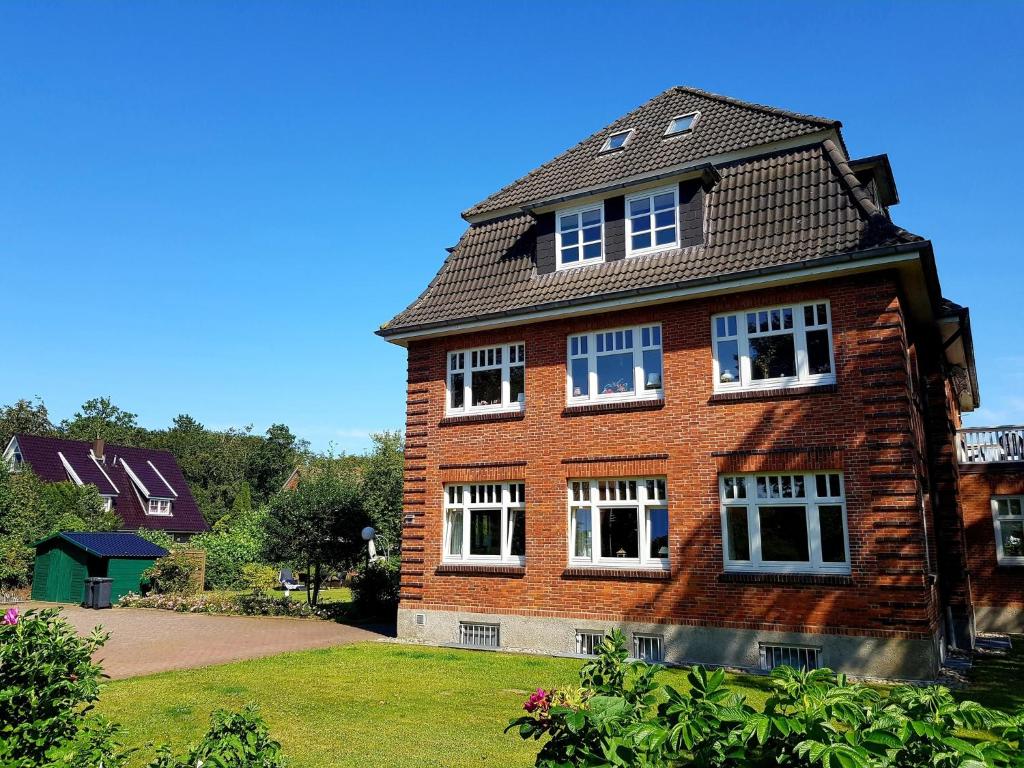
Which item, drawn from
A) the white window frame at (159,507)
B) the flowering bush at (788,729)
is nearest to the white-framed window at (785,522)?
the flowering bush at (788,729)

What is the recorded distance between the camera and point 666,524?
14422mm

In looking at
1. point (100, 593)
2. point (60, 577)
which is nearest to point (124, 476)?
point (60, 577)

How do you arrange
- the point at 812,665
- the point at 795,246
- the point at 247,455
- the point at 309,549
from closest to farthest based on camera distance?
the point at 812,665 < the point at 795,246 < the point at 309,549 < the point at 247,455

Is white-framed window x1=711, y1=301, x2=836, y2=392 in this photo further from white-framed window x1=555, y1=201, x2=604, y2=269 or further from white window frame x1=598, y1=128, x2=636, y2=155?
white window frame x1=598, y1=128, x2=636, y2=155

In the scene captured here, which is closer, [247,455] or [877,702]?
[877,702]

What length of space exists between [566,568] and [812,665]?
497cm

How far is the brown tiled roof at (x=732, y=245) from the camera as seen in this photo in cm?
1338

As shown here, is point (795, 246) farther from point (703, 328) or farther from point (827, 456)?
point (827, 456)

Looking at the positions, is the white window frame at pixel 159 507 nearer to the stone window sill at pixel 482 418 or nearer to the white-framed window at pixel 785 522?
the stone window sill at pixel 482 418

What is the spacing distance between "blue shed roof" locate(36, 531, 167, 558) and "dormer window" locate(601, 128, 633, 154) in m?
24.5

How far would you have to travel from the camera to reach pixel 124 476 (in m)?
50.7

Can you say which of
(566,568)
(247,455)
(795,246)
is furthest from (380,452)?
(247,455)

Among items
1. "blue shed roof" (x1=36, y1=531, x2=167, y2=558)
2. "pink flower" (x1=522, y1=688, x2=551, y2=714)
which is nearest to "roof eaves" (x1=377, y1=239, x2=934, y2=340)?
"pink flower" (x1=522, y1=688, x2=551, y2=714)

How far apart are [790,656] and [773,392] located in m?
4.77
